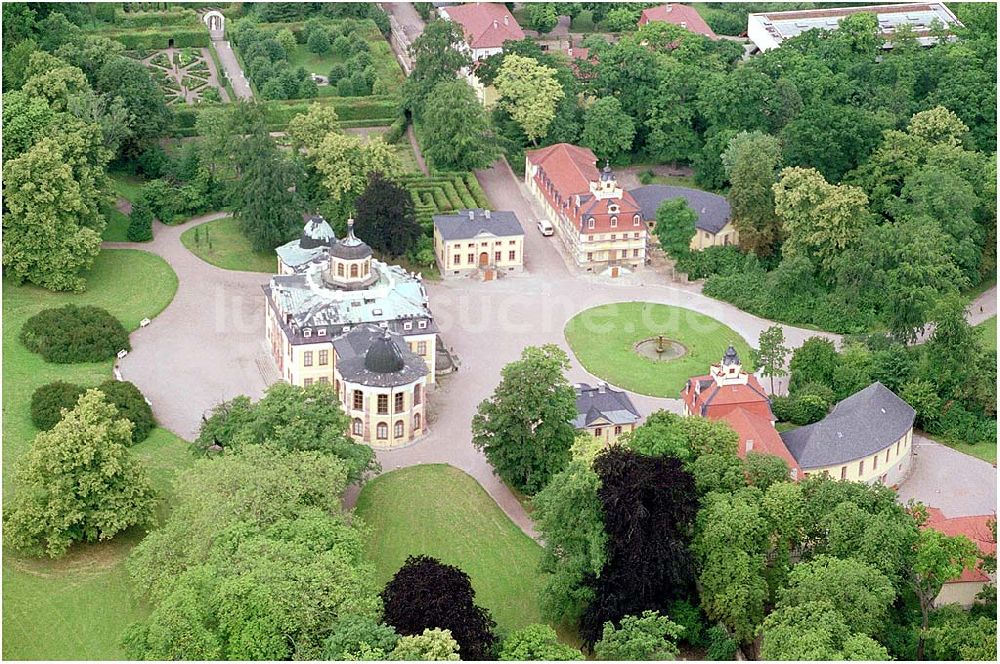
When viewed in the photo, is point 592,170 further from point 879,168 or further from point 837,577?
point 837,577

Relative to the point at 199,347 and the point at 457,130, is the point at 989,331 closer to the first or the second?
the point at 457,130

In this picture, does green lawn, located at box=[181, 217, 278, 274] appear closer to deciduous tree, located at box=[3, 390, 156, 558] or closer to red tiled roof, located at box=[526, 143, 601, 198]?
red tiled roof, located at box=[526, 143, 601, 198]

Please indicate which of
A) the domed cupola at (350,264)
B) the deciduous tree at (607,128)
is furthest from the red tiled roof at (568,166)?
the domed cupola at (350,264)

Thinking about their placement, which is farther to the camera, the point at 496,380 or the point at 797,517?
the point at 496,380

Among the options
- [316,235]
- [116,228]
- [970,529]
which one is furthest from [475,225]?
[970,529]

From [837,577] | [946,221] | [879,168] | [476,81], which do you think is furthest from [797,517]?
[476,81]

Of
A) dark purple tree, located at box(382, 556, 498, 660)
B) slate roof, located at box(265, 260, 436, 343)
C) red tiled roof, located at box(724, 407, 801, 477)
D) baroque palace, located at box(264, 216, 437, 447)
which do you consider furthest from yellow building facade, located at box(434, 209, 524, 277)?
dark purple tree, located at box(382, 556, 498, 660)
